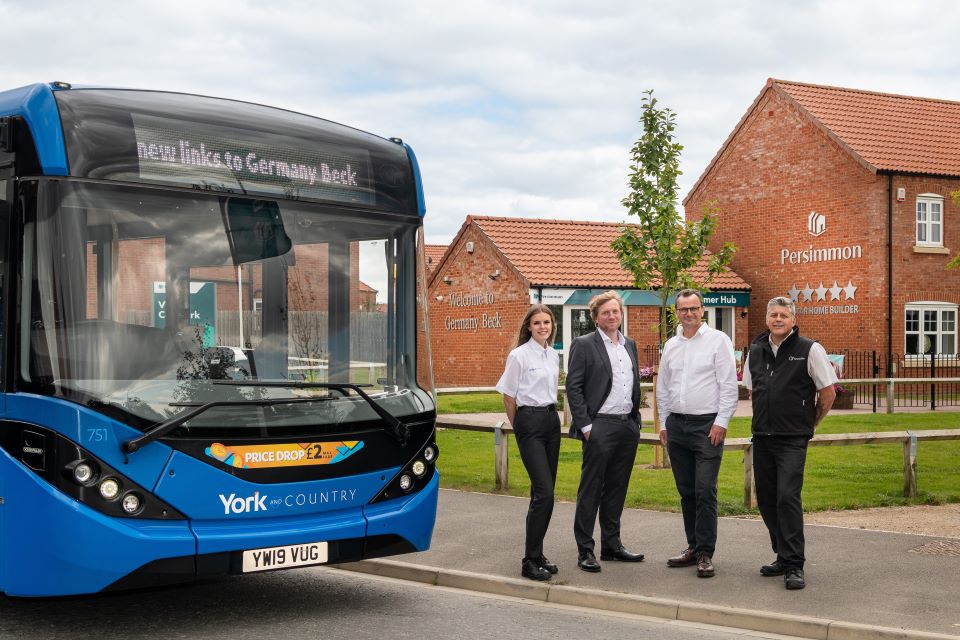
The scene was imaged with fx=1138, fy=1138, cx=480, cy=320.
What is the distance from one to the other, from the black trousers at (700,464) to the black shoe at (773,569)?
1.24 feet

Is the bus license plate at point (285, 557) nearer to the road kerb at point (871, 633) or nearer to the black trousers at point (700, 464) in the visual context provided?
the black trousers at point (700, 464)

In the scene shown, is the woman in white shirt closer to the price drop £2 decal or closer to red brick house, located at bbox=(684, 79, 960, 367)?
the price drop £2 decal

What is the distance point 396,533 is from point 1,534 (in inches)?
87.8

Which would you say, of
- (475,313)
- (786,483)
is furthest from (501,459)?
(475,313)

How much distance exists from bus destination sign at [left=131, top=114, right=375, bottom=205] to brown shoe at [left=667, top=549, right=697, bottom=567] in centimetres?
328

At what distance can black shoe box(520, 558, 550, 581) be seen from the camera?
25.2ft

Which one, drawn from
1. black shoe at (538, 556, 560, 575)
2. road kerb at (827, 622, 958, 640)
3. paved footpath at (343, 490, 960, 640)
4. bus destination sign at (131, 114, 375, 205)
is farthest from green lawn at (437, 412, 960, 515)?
bus destination sign at (131, 114, 375, 205)

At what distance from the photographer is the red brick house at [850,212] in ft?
103

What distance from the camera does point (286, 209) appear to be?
6949 millimetres

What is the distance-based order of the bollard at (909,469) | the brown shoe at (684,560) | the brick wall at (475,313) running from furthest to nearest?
the brick wall at (475,313) → the bollard at (909,469) → the brown shoe at (684,560)

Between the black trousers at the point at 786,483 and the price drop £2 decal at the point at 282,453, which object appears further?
the black trousers at the point at 786,483

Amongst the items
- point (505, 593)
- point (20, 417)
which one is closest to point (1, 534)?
point (20, 417)

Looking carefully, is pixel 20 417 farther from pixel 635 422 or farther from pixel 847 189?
pixel 847 189

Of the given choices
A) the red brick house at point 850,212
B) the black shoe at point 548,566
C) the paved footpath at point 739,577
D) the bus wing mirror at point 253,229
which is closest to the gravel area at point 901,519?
the paved footpath at point 739,577
